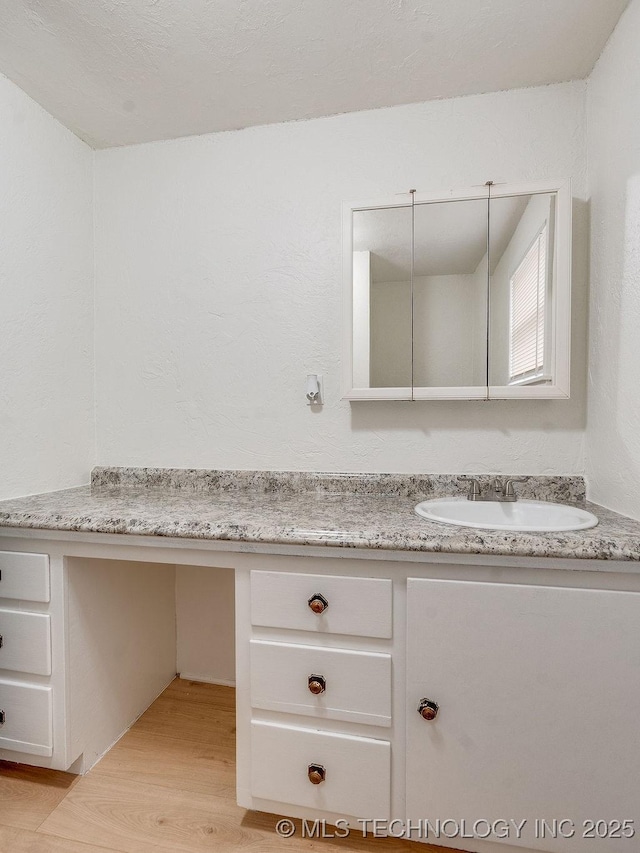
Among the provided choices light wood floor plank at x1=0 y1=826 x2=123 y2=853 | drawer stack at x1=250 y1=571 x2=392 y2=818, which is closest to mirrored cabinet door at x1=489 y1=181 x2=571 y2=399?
drawer stack at x1=250 y1=571 x2=392 y2=818

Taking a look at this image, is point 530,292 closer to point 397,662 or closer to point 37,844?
point 397,662

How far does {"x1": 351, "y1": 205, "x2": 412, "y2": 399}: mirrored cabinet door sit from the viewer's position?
1521 millimetres

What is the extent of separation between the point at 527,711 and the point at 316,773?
1.75 ft

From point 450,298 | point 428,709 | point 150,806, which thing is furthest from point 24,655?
point 450,298

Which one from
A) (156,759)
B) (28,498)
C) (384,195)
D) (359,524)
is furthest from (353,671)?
(384,195)

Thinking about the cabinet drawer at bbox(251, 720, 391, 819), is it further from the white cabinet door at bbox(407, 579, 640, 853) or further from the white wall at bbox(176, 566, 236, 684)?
the white wall at bbox(176, 566, 236, 684)

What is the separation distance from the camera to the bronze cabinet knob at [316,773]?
1084mm

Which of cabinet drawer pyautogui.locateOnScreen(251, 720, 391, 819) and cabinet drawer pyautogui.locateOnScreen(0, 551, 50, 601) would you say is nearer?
cabinet drawer pyautogui.locateOnScreen(251, 720, 391, 819)

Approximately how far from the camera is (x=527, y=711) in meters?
1.00

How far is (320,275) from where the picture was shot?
165 cm

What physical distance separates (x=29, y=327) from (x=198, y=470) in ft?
2.57

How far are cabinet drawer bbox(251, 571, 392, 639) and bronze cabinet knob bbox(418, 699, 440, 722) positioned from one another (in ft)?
0.56

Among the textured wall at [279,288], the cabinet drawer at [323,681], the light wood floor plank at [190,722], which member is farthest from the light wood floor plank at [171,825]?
the textured wall at [279,288]

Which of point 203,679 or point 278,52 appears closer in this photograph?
point 278,52
